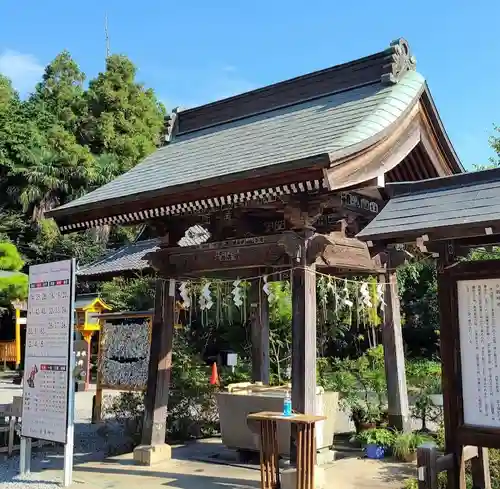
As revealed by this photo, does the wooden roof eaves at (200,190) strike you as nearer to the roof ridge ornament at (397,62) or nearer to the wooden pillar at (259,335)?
the roof ridge ornament at (397,62)

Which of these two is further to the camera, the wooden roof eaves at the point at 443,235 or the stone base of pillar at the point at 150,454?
the stone base of pillar at the point at 150,454

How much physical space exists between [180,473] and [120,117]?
100 feet

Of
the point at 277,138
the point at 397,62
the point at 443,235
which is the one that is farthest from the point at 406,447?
the point at 397,62

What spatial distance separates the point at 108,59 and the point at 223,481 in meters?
34.2

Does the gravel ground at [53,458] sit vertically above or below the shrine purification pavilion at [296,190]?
below

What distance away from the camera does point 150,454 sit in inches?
304

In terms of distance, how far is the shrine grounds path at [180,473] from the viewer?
264 inches

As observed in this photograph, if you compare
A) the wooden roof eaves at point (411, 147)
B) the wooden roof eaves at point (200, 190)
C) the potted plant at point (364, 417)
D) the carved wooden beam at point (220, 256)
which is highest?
the wooden roof eaves at point (411, 147)

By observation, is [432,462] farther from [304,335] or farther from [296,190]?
[296,190]

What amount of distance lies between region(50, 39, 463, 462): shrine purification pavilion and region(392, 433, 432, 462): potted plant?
0.52 metres

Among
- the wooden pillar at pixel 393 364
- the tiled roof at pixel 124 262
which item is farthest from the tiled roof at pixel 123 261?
the wooden pillar at pixel 393 364

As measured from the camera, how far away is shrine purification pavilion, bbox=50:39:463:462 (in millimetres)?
6531

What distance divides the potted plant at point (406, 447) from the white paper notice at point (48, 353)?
4.20 meters

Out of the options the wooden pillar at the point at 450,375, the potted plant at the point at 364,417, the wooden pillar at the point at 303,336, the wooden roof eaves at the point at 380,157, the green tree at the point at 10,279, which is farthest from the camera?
the green tree at the point at 10,279
